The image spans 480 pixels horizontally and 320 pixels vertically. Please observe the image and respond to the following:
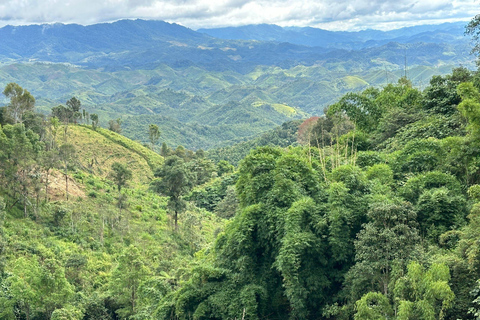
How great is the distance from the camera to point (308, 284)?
13.9 metres

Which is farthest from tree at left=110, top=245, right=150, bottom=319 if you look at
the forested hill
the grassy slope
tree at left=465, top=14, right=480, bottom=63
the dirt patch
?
the grassy slope

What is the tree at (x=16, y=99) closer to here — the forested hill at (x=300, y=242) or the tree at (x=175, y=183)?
the forested hill at (x=300, y=242)

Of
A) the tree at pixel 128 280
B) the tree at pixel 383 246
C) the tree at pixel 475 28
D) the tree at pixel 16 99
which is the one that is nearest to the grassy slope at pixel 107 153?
the tree at pixel 16 99

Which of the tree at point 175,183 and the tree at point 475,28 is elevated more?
the tree at point 475,28

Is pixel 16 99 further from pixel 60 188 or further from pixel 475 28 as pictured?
pixel 475 28

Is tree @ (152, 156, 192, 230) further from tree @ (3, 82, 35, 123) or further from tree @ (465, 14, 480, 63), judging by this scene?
tree @ (465, 14, 480, 63)

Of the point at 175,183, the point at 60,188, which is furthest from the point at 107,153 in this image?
the point at 175,183

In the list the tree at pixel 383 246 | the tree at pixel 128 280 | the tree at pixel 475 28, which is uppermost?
the tree at pixel 475 28

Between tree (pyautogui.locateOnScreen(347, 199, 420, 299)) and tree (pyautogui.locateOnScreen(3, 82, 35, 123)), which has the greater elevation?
tree (pyautogui.locateOnScreen(3, 82, 35, 123))

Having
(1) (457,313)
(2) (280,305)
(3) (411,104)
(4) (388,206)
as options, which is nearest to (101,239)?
(2) (280,305)

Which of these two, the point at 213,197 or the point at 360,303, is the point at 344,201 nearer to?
the point at 360,303

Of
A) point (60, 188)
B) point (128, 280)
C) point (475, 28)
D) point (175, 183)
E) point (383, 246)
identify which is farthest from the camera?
point (60, 188)

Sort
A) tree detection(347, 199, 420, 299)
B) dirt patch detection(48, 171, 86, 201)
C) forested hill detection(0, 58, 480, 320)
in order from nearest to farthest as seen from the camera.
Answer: forested hill detection(0, 58, 480, 320), tree detection(347, 199, 420, 299), dirt patch detection(48, 171, 86, 201)

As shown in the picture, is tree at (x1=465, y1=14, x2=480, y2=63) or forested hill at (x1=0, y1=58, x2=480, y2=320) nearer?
forested hill at (x1=0, y1=58, x2=480, y2=320)
